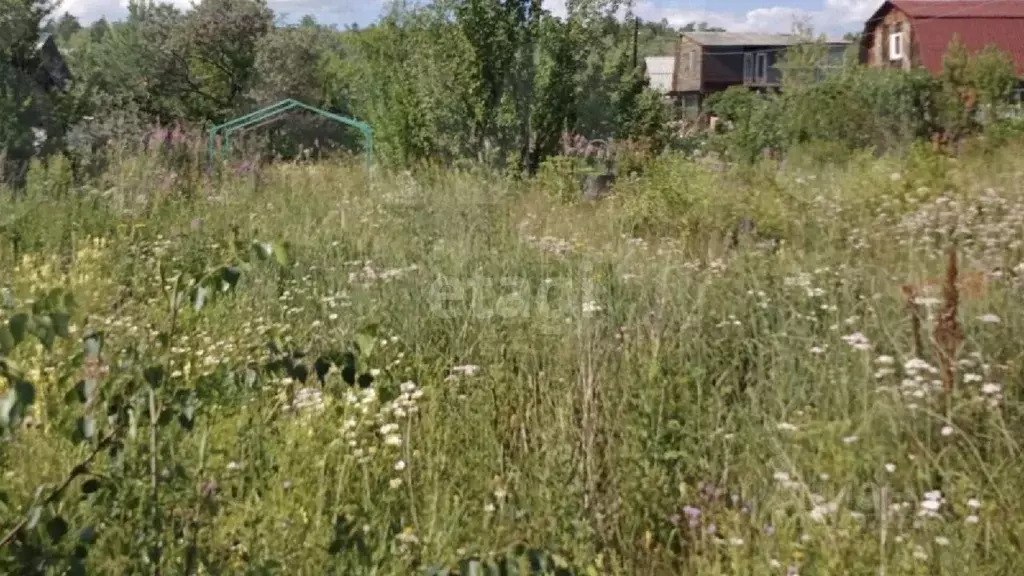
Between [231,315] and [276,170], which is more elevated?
[276,170]

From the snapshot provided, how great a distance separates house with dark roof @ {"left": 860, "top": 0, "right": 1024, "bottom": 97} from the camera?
40938 mm

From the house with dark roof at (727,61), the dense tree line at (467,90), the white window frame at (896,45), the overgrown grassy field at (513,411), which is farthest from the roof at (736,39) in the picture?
the overgrown grassy field at (513,411)

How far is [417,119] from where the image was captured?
14.1 m

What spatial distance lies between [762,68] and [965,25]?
1484 centimetres

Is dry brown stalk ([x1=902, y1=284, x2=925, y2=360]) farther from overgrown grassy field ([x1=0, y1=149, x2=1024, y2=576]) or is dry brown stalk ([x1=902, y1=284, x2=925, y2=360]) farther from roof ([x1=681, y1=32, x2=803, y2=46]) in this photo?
roof ([x1=681, y1=32, x2=803, y2=46])

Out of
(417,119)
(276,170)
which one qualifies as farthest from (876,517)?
(417,119)

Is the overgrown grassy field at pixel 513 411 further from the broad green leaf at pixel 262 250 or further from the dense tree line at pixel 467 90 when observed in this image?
Answer: the dense tree line at pixel 467 90

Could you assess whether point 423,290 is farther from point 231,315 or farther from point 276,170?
point 276,170

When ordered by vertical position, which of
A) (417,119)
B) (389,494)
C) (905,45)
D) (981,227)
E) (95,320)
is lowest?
(389,494)

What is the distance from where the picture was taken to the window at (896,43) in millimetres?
44031

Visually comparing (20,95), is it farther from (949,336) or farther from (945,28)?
(945,28)

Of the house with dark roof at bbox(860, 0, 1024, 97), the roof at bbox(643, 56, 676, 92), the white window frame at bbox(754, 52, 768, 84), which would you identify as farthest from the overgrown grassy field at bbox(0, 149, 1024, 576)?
the roof at bbox(643, 56, 676, 92)

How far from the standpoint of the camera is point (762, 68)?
5578 cm

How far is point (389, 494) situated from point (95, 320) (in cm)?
188
